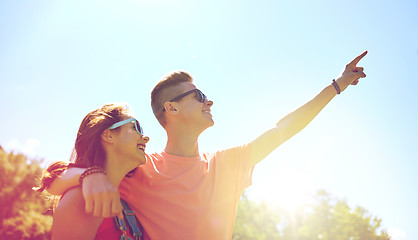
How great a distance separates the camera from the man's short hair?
398 cm

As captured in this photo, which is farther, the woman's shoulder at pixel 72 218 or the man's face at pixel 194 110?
the man's face at pixel 194 110

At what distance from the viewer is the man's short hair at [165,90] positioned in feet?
13.0

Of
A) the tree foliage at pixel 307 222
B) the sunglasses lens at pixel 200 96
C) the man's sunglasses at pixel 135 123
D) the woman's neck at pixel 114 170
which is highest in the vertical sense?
the tree foliage at pixel 307 222

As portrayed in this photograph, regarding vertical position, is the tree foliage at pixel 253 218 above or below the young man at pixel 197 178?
above

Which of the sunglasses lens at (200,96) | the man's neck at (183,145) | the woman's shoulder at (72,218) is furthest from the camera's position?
the sunglasses lens at (200,96)

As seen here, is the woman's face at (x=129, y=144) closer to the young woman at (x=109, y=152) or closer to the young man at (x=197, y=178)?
the young woman at (x=109, y=152)

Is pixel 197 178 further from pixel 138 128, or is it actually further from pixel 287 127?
pixel 287 127

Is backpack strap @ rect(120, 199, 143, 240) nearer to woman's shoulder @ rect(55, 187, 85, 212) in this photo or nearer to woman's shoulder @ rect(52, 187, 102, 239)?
woman's shoulder @ rect(52, 187, 102, 239)

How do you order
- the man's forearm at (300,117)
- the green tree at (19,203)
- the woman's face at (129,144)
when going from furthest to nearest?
the green tree at (19,203) < the man's forearm at (300,117) < the woman's face at (129,144)

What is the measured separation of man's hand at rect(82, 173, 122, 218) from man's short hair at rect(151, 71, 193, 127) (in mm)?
2037

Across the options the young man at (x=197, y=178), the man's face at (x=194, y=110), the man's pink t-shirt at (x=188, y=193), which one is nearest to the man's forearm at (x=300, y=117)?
the young man at (x=197, y=178)

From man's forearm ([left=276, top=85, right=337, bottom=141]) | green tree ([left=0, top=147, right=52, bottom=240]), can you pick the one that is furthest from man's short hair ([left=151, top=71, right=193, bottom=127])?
green tree ([left=0, top=147, right=52, bottom=240])

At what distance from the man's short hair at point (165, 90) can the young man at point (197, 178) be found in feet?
1.37

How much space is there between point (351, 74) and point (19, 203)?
1713 cm
